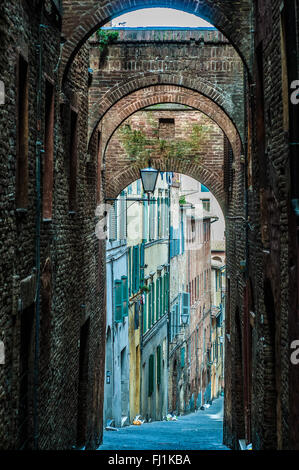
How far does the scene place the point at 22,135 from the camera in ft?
26.5

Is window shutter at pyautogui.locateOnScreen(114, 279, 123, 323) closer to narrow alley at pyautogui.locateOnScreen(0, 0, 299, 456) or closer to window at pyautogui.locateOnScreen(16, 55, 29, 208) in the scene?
narrow alley at pyautogui.locateOnScreen(0, 0, 299, 456)

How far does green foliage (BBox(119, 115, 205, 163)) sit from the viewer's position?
A: 19484 millimetres

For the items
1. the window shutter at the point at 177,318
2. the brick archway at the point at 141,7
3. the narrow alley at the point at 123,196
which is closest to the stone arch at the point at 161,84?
the narrow alley at the point at 123,196

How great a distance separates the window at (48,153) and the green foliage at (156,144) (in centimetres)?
983

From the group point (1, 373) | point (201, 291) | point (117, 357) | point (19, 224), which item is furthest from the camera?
point (201, 291)

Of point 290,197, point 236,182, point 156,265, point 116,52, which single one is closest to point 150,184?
point 236,182

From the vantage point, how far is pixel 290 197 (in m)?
7.01

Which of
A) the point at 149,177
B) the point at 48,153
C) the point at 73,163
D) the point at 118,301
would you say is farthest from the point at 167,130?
the point at 48,153

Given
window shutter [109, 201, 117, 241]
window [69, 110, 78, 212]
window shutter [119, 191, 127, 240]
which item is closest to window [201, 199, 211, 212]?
window shutter [119, 191, 127, 240]

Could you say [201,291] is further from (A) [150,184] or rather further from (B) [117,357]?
(A) [150,184]

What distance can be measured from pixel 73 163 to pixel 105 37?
4.35 metres

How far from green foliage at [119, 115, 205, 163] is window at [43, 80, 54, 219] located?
32.3 ft

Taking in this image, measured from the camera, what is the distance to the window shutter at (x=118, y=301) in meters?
19.6

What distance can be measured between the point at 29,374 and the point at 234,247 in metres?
7.93
